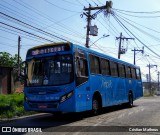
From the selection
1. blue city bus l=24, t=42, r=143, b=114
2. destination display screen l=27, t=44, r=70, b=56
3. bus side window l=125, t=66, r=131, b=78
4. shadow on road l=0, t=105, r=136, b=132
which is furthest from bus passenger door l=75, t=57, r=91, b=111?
bus side window l=125, t=66, r=131, b=78

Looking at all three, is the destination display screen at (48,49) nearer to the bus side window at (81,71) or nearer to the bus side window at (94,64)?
the bus side window at (81,71)

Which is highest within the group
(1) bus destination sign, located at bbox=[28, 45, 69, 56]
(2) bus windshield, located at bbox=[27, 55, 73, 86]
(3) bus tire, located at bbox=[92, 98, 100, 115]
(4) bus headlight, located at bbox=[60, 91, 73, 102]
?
(1) bus destination sign, located at bbox=[28, 45, 69, 56]

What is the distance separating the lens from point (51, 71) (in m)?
13.5

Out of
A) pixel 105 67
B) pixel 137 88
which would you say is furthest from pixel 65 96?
pixel 137 88

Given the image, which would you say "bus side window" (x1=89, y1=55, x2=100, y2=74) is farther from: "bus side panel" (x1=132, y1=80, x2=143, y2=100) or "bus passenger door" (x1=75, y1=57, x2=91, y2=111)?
"bus side panel" (x1=132, y1=80, x2=143, y2=100)

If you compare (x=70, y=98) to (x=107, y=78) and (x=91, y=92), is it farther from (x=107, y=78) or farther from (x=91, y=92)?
(x=107, y=78)

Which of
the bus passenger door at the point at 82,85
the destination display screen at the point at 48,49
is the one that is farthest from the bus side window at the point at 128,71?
the destination display screen at the point at 48,49

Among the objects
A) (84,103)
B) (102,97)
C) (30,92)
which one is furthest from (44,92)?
(102,97)

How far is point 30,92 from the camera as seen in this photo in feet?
45.4

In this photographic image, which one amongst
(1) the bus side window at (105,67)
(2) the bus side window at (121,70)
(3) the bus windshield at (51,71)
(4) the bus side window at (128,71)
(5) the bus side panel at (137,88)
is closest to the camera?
(3) the bus windshield at (51,71)

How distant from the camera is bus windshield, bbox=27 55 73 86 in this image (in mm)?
13312

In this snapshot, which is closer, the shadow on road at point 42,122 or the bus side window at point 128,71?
the shadow on road at point 42,122

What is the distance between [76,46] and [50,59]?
48.1 inches

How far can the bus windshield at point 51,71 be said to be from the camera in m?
13.3
